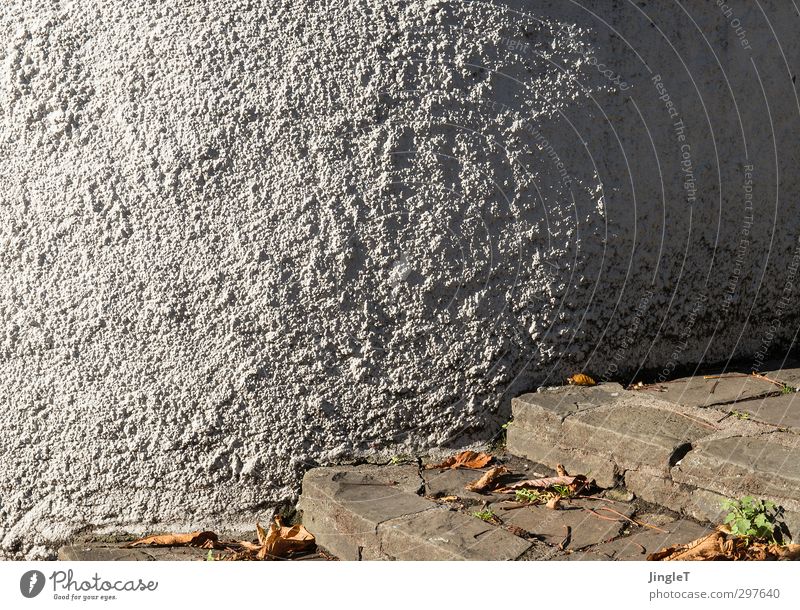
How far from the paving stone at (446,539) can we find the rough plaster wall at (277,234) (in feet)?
1.66

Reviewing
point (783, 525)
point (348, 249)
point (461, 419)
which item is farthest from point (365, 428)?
point (783, 525)

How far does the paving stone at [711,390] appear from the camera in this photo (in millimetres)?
3002

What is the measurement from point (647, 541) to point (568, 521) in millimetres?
241

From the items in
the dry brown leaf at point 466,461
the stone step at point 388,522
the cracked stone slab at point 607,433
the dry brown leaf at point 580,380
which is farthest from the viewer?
the dry brown leaf at point 580,380

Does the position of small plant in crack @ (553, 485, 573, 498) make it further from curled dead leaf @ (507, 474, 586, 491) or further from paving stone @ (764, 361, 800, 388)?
paving stone @ (764, 361, 800, 388)

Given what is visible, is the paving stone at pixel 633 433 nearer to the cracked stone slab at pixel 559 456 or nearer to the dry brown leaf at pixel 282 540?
the cracked stone slab at pixel 559 456

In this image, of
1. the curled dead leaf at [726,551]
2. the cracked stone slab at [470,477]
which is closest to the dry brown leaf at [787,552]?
the curled dead leaf at [726,551]

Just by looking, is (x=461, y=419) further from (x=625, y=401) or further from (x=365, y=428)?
(x=625, y=401)

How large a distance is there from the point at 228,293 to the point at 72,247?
1.78 ft

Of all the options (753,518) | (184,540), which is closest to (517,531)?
(753,518)

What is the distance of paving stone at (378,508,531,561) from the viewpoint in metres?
2.35

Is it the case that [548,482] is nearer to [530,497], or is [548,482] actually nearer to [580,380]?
[530,497]

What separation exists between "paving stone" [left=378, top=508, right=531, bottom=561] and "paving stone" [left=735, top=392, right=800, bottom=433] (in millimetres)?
906

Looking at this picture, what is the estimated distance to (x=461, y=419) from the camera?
3068mm
